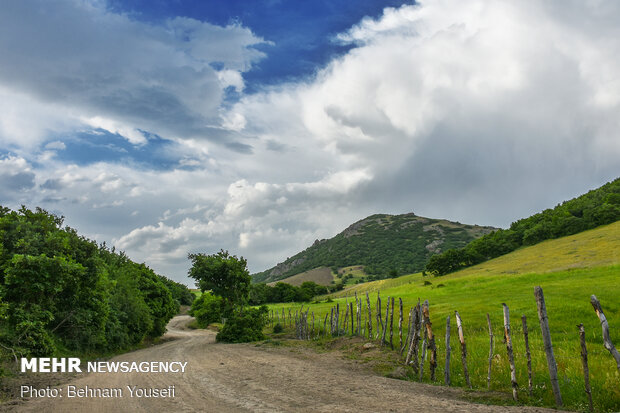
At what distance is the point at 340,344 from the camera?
2539 centimetres

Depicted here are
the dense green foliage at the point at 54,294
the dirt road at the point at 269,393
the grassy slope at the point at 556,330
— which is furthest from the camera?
the dense green foliage at the point at 54,294

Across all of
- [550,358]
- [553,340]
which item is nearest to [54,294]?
[550,358]

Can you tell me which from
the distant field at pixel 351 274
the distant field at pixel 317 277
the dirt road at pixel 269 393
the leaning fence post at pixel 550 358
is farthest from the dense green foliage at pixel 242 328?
the distant field at pixel 351 274

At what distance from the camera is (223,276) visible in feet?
115

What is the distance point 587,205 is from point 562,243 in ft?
101

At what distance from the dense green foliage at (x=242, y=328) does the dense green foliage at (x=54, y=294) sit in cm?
816

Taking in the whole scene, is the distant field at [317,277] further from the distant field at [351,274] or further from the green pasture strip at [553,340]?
the green pasture strip at [553,340]

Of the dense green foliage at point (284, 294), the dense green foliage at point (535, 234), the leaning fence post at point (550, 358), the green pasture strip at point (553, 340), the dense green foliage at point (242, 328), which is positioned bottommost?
the dense green foliage at point (284, 294)

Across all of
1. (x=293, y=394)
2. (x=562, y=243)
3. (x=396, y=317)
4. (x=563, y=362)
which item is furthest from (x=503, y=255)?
(x=293, y=394)

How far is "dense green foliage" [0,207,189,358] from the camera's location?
712 inches

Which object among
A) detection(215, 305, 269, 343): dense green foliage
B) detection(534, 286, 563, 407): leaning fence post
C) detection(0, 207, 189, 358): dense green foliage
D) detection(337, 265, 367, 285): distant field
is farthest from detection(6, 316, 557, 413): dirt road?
detection(337, 265, 367, 285): distant field

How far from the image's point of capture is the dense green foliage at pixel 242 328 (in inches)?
1348

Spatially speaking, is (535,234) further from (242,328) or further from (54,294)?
(54,294)

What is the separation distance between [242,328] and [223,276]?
17.1 ft
